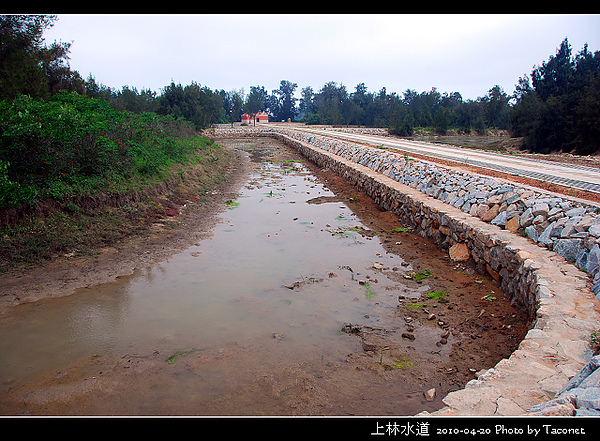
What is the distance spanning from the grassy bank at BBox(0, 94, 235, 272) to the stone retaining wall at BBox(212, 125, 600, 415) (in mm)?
6846

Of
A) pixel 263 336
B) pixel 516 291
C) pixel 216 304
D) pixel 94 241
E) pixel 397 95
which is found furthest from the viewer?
pixel 397 95

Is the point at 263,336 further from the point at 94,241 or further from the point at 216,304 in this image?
the point at 94,241

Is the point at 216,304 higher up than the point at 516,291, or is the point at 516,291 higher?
the point at 516,291

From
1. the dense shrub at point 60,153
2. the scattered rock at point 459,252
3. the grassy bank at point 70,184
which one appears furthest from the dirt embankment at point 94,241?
the scattered rock at point 459,252

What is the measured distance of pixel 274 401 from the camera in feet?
12.9

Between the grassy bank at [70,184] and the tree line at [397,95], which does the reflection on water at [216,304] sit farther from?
the tree line at [397,95]

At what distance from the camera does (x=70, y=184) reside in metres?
8.94

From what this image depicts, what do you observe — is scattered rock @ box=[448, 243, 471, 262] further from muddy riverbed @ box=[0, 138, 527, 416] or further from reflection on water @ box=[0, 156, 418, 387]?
reflection on water @ box=[0, 156, 418, 387]

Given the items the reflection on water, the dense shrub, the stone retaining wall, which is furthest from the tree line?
the stone retaining wall

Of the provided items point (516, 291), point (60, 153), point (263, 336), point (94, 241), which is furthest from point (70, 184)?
point (516, 291)

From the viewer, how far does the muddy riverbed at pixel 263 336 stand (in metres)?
3.99

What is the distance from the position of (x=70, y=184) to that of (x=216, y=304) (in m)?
5.18

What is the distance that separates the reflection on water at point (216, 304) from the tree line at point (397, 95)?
8560 mm

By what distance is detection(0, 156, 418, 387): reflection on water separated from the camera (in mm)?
4996
